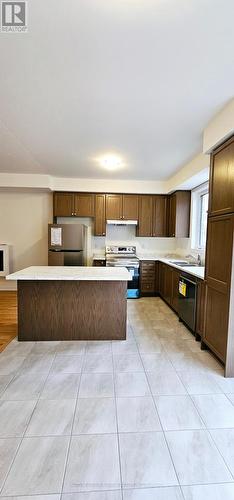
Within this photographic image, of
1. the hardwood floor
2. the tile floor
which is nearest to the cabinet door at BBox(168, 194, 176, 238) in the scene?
the tile floor

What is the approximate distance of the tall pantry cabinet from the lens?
2.28m

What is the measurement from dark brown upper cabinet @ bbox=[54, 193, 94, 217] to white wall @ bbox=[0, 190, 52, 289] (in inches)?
16.3

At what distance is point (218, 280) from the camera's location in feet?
8.15

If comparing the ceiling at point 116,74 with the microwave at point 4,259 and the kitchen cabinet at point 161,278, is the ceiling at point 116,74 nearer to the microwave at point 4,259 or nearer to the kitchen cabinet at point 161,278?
the kitchen cabinet at point 161,278

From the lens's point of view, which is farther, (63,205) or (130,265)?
(63,205)

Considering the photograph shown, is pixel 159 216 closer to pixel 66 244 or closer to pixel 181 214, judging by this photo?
pixel 181 214

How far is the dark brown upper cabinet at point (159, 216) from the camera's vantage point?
5391mm

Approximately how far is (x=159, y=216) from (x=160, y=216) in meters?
0.02

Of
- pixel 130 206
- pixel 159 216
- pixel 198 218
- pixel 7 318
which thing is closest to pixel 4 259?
pixel 7 318

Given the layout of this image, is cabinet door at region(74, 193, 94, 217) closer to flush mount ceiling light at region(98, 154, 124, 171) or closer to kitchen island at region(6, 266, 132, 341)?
flush mount ceiling light at region(98, 154, 124, 171)

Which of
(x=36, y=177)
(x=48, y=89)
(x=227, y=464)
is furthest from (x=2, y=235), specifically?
(x=227, y=464)

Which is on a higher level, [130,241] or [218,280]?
[130,241]

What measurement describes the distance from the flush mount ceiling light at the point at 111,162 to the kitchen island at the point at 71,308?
6.03ft

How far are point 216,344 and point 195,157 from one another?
2.65 meters
